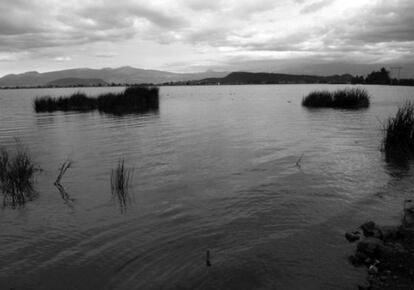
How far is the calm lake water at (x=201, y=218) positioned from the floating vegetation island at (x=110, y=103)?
26971 mm

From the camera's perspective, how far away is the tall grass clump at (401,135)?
1858cm

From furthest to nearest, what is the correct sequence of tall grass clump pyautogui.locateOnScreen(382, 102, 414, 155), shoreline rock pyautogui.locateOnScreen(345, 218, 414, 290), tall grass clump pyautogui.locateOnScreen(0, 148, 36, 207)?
tall grass clump pyautogui.locateOnScreen(382, 102, 414, 155) → tall grass clump pyautogui.locateOnScreen(0, 148, 36, 207) → shoreline rock pyautogui.locateOnScreen(345, 218, 414, 290)

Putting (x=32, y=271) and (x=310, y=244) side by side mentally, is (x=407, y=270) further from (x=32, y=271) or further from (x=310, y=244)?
(x=32, y=271)

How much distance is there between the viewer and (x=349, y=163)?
16391 millimetres

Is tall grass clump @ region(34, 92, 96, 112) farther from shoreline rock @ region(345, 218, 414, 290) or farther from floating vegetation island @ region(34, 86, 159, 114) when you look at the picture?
shoreline rock @ region(345, 218, 414, 290)

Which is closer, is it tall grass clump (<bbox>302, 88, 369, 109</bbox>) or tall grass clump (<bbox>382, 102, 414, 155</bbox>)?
tall grass clump (<bbox>382, 102, 414, 155</bbox>)

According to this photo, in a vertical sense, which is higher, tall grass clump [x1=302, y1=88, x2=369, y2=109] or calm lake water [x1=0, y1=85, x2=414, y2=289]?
tall grass clump [x1=302, y1=88, x2=369, y2=109]

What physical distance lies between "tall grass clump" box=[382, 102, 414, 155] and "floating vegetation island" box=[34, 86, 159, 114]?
3129 cm

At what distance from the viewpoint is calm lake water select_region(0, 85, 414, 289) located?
23.0ft

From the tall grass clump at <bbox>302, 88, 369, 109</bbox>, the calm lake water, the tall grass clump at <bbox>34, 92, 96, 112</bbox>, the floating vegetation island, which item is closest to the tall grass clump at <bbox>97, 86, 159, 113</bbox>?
the floating vegetation island

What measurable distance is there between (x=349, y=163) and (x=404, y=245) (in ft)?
30.2

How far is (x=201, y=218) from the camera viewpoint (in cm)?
988

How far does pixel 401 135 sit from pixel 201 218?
14135mm

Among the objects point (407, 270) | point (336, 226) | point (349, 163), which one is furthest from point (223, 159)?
point (407, 270)
